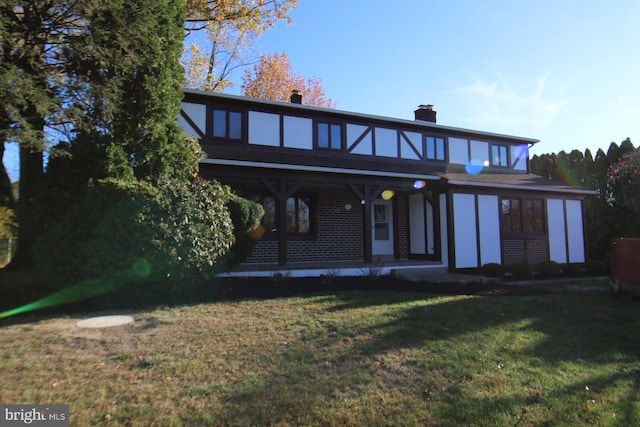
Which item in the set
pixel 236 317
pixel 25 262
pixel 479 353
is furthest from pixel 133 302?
pixel 479 353

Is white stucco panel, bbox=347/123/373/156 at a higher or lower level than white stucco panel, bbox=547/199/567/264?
higher

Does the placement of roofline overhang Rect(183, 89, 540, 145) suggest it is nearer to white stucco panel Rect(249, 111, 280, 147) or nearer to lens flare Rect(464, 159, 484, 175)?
white stucco panel Rect(249, 111, 280, 147)

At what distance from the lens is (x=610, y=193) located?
58.7 feet

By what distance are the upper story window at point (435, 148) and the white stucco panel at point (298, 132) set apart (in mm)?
4976

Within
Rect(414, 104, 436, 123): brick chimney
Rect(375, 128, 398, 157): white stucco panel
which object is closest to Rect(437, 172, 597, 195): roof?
Rect(375, 128, 398, 157): white stucco panel

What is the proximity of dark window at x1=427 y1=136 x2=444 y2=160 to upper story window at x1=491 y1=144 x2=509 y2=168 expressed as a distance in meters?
2.77

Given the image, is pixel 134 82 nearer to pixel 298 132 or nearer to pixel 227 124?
pixel 227 124

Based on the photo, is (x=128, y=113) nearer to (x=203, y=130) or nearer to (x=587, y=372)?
(x=203, y=130)

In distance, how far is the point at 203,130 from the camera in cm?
1278

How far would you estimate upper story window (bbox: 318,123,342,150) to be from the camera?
14398 mm

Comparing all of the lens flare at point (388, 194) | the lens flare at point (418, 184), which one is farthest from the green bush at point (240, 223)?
the lens flare at point (388, 194)

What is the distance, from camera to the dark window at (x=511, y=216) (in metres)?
14.7

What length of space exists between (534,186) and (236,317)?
12.6 m

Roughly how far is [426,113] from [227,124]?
336 inches
